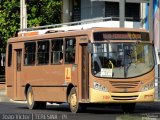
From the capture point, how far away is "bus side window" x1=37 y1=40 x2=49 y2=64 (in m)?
25.2

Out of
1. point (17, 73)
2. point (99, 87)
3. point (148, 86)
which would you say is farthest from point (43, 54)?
point (148, 86)

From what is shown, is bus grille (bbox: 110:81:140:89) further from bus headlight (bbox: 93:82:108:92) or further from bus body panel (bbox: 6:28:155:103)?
bus headlight (bbox: 93:82:108:92)

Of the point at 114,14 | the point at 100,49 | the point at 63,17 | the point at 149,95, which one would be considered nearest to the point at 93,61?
the point at 100,49

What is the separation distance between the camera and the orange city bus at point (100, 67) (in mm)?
22094

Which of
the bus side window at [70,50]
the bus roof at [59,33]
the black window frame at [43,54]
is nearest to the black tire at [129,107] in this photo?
the bus side window at [70,50]

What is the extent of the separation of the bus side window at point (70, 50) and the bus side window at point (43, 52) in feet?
5.13

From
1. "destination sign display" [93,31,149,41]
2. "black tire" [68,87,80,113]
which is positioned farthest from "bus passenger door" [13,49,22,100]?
"destination sign display" [93,31,149,41]

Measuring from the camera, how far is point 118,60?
2228 centimetres

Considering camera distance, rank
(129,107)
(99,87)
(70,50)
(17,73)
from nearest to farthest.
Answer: (99,87), (70,50), (129,107), (17,73)

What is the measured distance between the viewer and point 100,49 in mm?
22328

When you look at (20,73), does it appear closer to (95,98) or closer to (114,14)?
(95,98)

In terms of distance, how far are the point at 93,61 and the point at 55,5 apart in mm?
29593

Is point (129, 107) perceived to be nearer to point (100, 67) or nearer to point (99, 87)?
point (99, 87)

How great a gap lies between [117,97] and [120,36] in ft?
6.98
